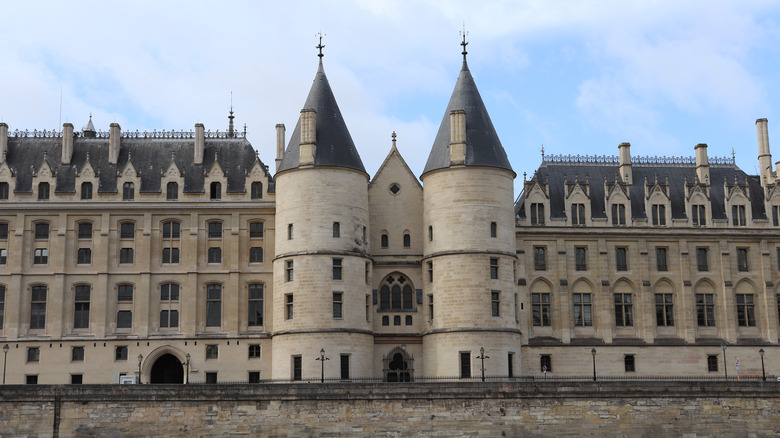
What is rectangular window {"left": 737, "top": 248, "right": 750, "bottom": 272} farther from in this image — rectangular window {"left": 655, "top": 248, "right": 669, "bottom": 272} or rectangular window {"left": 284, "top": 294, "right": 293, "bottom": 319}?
rectangular window {"left": 284, "top": 294, "right": 293, "bottom": 319}

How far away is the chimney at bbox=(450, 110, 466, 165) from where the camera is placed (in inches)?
2618

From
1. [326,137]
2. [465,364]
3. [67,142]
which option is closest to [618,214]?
[465,364]

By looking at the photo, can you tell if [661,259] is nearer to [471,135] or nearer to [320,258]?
[471,135]

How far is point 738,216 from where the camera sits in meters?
73.2

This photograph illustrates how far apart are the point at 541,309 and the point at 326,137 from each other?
63.1ft

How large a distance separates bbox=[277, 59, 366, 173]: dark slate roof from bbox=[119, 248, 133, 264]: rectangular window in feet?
38.3

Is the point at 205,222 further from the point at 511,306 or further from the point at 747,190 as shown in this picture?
the point at 747,190

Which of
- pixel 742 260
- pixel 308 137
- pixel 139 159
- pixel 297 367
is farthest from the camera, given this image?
pixel 742 260

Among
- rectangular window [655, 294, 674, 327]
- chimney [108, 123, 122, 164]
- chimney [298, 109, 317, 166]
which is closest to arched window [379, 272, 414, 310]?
chimney [298, 109, 317, 166]

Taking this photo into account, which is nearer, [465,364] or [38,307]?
[465,364]

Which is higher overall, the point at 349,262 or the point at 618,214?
the point at 618,214

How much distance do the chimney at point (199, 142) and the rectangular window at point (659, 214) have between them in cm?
3265

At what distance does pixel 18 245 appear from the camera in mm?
67188

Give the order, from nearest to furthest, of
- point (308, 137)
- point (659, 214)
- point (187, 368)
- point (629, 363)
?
1. point (187, 368)
2. point (308, 137)
3. point (629, 363)
4. point (659, 214)
